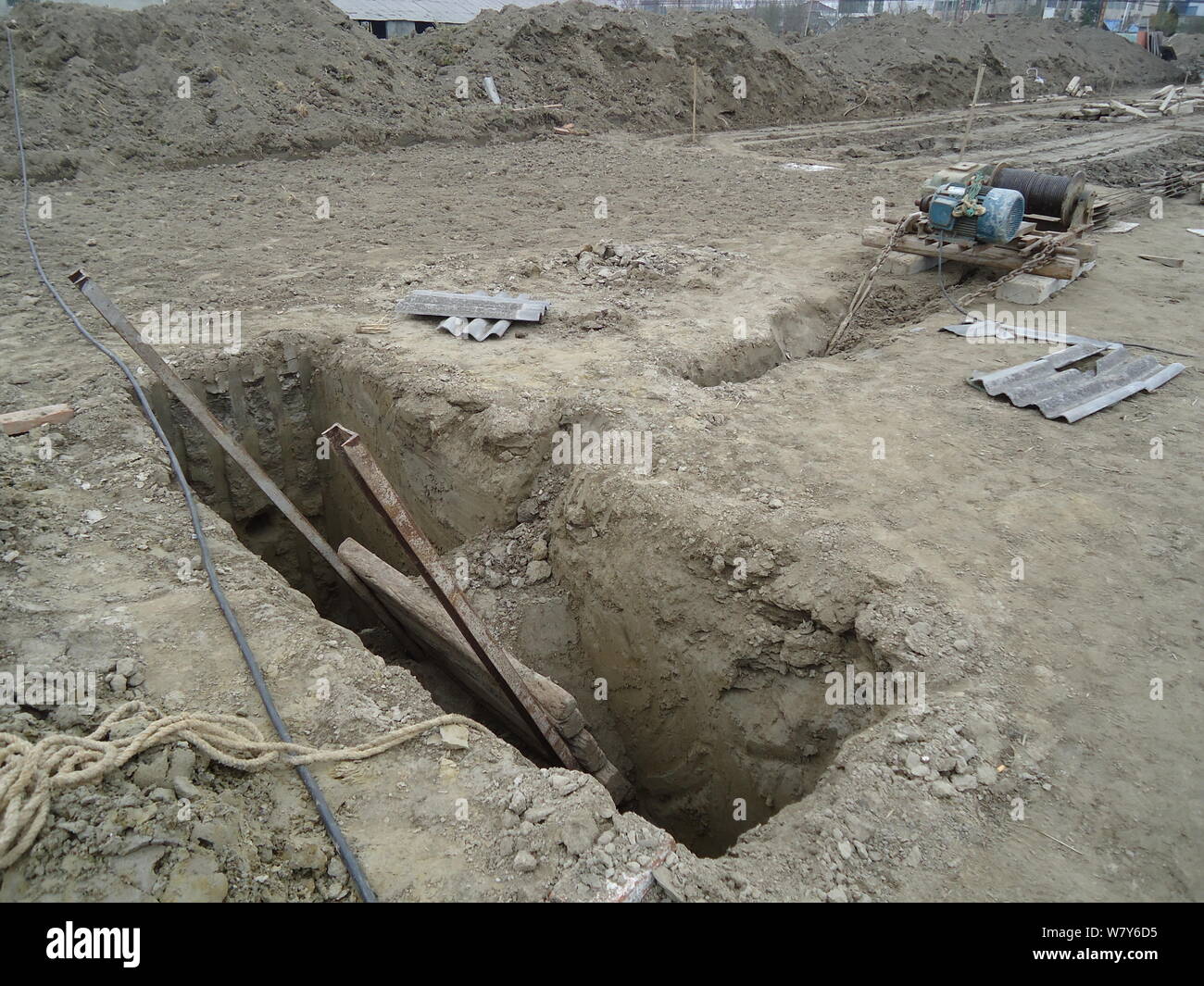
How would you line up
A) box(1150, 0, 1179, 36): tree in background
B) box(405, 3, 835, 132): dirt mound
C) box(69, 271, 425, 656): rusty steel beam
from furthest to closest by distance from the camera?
box(1150, 0, 1179, 36): tree in background
box(405, 3, 835, 132): dirt mound
box(69, 271, 425, 656): rusty steel beam

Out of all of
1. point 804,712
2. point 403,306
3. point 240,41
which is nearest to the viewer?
point 804,712

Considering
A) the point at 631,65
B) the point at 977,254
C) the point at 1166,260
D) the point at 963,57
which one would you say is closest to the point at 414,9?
the point at 631,65

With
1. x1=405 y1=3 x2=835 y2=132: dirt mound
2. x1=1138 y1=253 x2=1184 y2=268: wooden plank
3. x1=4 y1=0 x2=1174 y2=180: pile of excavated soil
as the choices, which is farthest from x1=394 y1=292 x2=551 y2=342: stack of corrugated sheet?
x1=405 y1=3 x2=835 y2=132: dirt mound

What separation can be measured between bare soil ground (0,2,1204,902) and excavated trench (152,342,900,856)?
2cm

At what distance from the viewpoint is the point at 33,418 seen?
16.8 ft

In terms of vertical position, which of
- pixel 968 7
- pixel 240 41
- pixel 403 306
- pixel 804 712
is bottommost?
pixel 804 712

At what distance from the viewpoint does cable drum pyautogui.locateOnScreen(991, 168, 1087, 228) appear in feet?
27.0

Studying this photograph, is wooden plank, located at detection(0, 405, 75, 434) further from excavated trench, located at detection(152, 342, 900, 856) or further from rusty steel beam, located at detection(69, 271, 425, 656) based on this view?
rusty steel beam, located at detection(69, 271, 425, 656)

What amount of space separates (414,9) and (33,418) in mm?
25419

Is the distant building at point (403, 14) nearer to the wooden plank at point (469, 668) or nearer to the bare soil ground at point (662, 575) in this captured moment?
the bare soil ground at point (662, 575)
